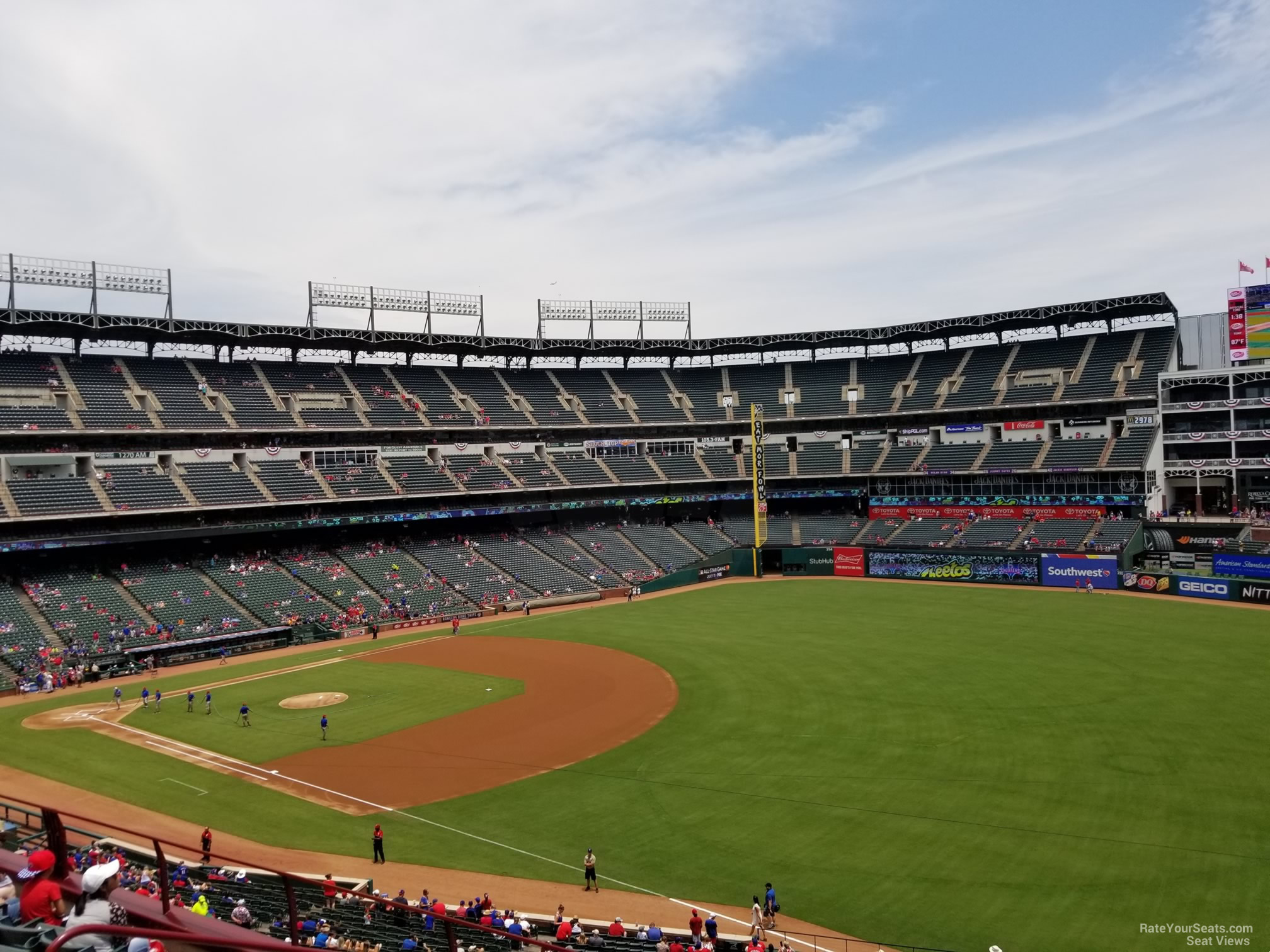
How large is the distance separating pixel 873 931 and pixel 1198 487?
6605cm

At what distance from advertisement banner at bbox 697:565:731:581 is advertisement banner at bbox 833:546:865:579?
9.92 m

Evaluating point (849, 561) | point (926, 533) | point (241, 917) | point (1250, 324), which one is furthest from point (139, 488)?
point (1250, 324)

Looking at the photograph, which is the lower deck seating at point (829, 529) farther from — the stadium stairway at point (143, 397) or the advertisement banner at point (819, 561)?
the stadium stairway at point (143, 397)

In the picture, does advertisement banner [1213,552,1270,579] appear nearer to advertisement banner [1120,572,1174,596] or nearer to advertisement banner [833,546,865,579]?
advertisement banner [1120,572,1174,596]

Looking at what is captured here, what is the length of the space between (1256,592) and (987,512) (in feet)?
78.1

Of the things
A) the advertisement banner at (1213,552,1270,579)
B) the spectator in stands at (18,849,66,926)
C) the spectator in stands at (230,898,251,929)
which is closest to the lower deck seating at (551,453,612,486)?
the advertisement banner at (1213,552,1270,579)

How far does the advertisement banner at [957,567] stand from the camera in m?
65.6

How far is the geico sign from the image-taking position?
55312 mm

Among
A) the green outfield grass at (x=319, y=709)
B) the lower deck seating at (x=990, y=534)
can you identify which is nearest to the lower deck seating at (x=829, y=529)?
the lower deck seating at (x=990, y=534)

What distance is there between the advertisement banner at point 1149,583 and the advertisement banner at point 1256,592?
175 inches

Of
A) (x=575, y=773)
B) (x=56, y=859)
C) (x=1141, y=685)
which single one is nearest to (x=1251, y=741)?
(x=1141, y=685)

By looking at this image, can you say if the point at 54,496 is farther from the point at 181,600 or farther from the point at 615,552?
the point at 615,552

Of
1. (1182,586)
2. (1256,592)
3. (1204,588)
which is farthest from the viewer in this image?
(1182,586)

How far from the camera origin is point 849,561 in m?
74.6
